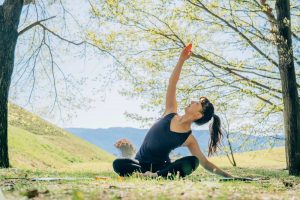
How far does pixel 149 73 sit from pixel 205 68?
239cm

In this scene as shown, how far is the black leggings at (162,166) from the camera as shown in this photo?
359 inches

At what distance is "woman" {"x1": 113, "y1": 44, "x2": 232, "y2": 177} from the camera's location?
8.95m

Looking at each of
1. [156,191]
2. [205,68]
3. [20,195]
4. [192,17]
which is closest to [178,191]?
[156,191]

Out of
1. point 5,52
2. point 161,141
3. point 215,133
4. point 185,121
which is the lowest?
point 161,141

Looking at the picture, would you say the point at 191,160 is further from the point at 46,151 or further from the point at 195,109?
the point at 46,151

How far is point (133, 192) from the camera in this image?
557 cm

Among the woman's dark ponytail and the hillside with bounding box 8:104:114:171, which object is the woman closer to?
the woman's dark ponytail

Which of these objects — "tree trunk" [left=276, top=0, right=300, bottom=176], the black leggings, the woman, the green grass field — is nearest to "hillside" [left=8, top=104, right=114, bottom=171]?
the green grass field

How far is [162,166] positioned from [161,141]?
723 millimetres

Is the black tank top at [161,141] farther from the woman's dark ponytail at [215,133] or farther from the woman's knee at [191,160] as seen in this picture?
the woman's dark ponytail at [215,133]

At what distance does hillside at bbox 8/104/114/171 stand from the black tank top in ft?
78.4

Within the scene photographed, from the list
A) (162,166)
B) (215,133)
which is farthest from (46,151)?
(215,133)

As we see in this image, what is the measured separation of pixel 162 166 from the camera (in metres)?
9.41

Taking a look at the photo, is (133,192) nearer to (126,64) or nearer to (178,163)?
(178,163)
